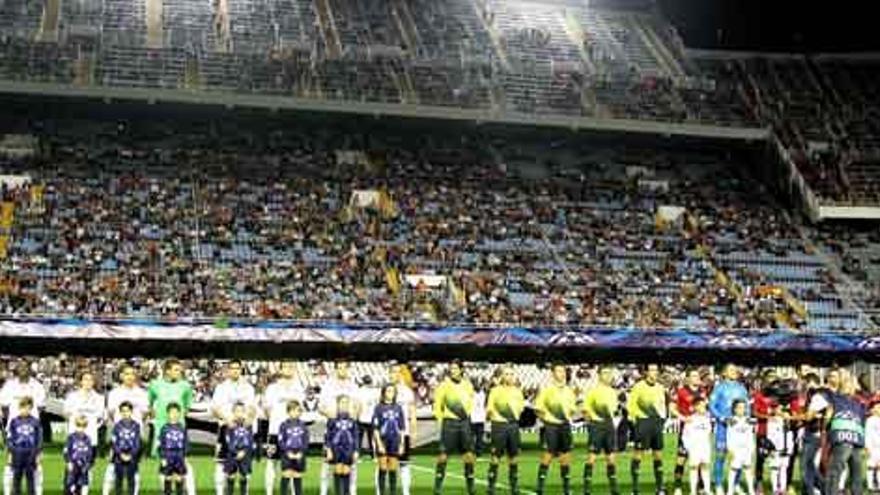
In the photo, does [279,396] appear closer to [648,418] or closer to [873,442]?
[648,418]

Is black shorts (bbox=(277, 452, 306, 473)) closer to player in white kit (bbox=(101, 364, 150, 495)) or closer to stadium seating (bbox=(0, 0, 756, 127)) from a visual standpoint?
player in white kit (bbox=(101, 364, 150, 495))

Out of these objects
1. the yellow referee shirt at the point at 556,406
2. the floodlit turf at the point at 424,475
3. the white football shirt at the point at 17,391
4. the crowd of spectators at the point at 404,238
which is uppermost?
the crowd of spectators at the point at 404,238

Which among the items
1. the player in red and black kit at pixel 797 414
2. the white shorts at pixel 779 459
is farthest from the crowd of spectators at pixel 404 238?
the white shorts at pixel 779 459

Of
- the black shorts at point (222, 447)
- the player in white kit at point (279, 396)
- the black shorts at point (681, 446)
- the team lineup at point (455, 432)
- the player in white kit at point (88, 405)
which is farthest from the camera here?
the player in white kit at point (279, 396)

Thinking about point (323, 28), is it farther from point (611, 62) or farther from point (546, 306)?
point (546, 306)

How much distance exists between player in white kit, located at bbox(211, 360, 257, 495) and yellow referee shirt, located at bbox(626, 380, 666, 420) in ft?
22.5

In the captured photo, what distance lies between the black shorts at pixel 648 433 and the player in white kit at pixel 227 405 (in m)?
6.93

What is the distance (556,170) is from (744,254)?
9.60m

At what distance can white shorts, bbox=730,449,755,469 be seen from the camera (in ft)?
80.6

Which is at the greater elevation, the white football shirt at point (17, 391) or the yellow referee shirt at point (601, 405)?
the white football shirt at point (17, 391)

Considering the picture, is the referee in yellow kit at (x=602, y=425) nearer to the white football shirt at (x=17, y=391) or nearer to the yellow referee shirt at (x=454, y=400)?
the yellow referee shirt at (x=454, y=400)

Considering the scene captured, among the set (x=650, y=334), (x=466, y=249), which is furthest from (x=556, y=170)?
(x=650, y=334)

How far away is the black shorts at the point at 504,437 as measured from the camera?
951 inches

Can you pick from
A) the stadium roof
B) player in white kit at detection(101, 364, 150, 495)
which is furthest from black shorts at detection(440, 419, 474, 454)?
the stadium roof
